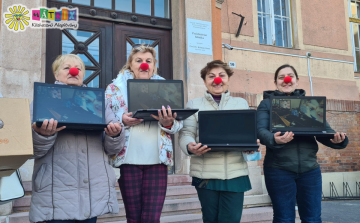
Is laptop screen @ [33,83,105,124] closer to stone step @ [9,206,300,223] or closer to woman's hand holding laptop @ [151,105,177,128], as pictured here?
woman's hand holding laptop @ [151,105,177,128]

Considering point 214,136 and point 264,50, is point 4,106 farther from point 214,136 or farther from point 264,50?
point 264,50

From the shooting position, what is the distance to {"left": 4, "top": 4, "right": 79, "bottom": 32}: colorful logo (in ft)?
16.2

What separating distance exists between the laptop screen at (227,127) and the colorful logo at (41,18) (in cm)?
366

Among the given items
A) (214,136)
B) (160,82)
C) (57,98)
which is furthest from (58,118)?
(214,136)

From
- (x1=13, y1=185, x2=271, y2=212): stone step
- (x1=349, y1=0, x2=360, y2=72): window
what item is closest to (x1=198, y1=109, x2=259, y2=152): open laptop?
(x1=13, y1=185, x2=271, y2=212): stone step

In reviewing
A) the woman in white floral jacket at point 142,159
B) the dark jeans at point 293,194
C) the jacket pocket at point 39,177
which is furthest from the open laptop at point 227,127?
the jacket pocket at point 39,177

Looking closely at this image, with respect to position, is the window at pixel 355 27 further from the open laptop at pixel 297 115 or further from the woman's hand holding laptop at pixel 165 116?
the woman's hand holding laptop at pixel 165 116

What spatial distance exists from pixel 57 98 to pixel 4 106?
43 centimetres

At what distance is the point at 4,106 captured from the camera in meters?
1.80

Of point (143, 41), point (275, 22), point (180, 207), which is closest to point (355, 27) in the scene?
point (275, 22)

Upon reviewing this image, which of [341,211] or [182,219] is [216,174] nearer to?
[182,219]

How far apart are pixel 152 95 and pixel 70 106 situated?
2.04 ft

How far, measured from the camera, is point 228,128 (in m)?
2.67

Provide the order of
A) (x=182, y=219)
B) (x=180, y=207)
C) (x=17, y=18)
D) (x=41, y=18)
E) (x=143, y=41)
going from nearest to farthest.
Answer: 1. (x=182, y=219)
2. (x=180, y=207)
3. (x=17, y=18)
4. (x=41, y=18)
5. (x=143, y=41)
